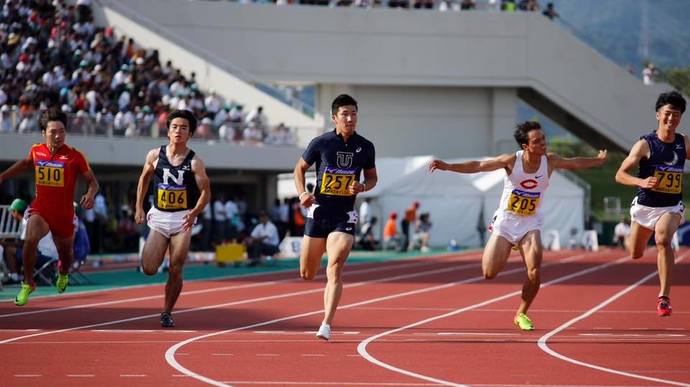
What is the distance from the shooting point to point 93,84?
123ft

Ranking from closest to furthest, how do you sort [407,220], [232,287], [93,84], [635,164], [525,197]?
[525,197]
[635,164]
[232,287]
[93,84]
[407,220]

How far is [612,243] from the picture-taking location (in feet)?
155

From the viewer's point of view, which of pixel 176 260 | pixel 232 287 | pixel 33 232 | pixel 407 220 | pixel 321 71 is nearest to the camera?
pixel 176 260

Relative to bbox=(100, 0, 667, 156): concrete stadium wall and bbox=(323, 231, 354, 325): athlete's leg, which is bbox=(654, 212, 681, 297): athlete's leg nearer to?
bbox=(323, 231, 354, 325): athlete's leg

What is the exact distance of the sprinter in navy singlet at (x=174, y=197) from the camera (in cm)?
1364

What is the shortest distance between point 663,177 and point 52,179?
6.55m

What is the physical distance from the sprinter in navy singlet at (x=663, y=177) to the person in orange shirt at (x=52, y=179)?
580cm

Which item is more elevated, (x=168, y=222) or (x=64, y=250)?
(x=168, y=222)

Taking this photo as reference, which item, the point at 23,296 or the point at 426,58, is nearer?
the point at 23,296

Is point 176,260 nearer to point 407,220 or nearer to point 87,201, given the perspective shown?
point 87,201

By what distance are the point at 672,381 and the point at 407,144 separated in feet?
150

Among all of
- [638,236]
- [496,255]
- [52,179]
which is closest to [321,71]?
[52,179]

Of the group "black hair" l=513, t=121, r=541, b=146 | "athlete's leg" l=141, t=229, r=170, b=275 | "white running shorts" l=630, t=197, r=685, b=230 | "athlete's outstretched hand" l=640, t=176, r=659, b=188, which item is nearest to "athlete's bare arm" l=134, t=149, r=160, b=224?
"athlete's leg" l=141, t=229, r=170, b=275

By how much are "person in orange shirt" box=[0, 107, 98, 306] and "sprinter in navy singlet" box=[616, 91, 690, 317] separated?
5.80m
